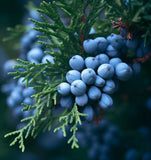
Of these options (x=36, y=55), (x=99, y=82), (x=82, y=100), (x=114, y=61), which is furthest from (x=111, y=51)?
(x=36, y=55)

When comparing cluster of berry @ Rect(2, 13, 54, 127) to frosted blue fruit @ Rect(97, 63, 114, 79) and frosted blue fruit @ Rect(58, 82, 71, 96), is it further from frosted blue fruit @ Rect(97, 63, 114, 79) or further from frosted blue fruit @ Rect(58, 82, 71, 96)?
frosted blue fruit @ Rect(97, 63, 114, 79)

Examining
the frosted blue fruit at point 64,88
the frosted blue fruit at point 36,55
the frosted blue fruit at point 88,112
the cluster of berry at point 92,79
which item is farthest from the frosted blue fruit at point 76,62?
the frosted blue fruit at point 36,55

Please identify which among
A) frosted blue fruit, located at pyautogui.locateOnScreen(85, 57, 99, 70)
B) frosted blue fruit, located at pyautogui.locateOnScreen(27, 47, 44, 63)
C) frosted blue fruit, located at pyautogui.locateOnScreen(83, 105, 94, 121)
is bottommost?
frosted blue fruit, located at pyautogui.locateOnScreen(83, 105, 94, 121)

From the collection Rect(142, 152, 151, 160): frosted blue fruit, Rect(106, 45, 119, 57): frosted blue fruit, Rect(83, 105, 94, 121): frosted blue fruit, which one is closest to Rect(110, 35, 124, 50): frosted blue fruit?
Rect(106, 45, 119, 57): frosted blue fruit

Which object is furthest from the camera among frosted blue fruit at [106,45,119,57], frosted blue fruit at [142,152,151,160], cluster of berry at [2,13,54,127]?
frosted blue fruit at [142,152,151,160]

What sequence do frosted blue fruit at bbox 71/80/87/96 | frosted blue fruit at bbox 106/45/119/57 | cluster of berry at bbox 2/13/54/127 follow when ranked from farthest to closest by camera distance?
cluster of berry at bbox 2/13/54/127 → frosted blue fruit at bbox 106/45/119/57 → frosted blue fruit at bbox 71/80/87/96

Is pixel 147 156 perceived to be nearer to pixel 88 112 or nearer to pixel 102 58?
pixel 88 112

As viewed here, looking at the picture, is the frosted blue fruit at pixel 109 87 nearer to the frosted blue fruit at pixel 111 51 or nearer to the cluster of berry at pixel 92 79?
the cluster of berry at pixel 92 79
